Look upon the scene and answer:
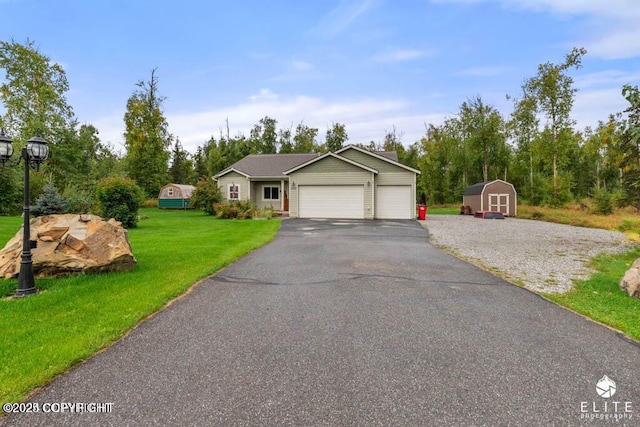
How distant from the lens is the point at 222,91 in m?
21.8

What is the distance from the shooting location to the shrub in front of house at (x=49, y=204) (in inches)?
468

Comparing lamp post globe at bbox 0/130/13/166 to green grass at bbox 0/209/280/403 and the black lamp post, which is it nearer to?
the black lamp post

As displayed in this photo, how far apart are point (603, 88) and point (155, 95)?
39.3m

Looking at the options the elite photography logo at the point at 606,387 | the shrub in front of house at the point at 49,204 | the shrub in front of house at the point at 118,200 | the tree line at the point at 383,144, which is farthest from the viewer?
the tree line at the point at 383,144

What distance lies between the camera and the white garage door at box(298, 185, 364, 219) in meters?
19.6

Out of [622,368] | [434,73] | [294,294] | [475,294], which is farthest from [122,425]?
[434,73]

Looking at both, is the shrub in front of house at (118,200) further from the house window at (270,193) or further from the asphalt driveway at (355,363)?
the house window at (270,193)

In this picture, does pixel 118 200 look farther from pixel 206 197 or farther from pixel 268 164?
pixel 268 164

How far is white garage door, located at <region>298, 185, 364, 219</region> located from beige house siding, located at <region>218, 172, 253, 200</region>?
5.73 m

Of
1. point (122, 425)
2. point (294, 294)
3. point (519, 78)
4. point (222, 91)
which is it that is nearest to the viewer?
point (122, 425)

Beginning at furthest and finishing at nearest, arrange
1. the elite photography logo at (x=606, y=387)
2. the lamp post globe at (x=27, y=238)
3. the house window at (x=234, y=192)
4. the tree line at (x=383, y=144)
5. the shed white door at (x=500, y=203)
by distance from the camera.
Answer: the tree line at (x=383, y=144), the house window at (x=234, y=192), the shed white door at (x=500, y=203), the lamp post globe at (x=27, y=238), the elite photography logo at (x=606, y=387)

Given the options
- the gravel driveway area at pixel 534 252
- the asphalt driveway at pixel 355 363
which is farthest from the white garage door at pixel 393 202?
the asphalt driveway at pixel 355 363

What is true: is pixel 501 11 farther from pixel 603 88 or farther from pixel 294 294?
pixel 294 294

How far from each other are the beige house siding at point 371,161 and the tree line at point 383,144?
36.5ft
